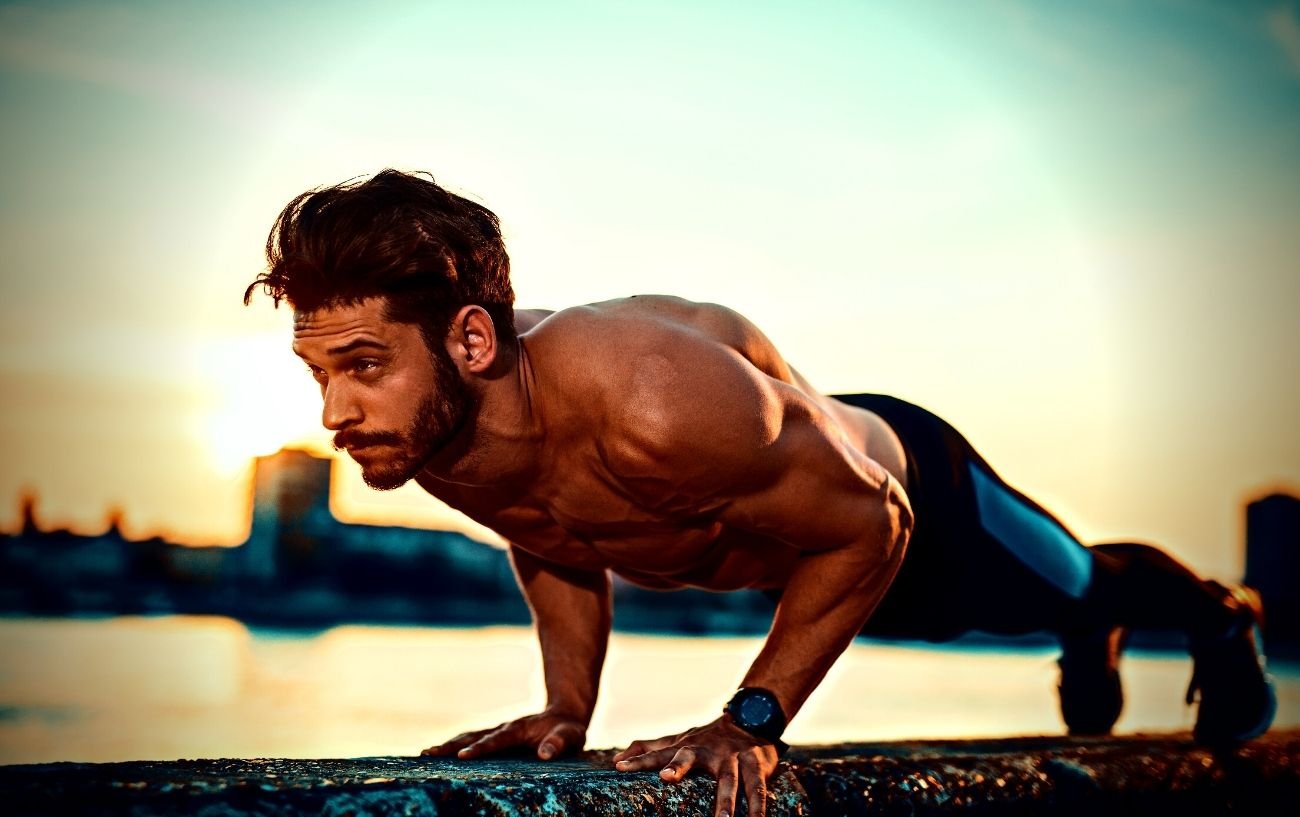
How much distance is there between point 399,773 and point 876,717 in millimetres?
4876

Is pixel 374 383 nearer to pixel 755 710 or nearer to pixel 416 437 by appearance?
pixel 416 437

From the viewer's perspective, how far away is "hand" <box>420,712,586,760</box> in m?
2.22

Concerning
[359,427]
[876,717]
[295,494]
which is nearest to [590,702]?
[359,427]

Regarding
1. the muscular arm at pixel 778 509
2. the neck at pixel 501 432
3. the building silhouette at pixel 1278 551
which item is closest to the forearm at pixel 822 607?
the muscular arm at pixel 778 509

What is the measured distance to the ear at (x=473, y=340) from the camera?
2105 mm

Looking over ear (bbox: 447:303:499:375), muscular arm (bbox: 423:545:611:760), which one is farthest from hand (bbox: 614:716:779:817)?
ear (bbox: 447:303:499:375)

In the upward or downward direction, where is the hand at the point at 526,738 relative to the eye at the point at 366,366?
downward

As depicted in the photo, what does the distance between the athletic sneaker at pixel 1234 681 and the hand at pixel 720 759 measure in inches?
59.7

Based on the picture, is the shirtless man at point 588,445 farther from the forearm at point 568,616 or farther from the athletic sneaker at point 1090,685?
the athletic sneaker at point 1090,685

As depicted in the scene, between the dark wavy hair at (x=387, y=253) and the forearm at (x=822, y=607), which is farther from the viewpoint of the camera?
the forearm at (x=822, y=607)

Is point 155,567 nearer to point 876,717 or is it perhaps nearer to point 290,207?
point 876,717

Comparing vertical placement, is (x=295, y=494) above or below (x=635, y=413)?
below

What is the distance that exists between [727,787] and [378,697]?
14.6ft

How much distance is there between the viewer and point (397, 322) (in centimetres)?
202
